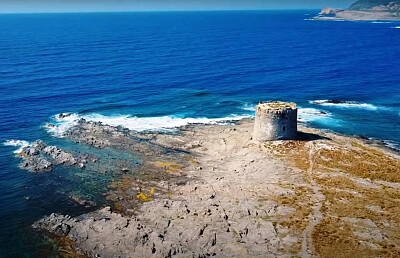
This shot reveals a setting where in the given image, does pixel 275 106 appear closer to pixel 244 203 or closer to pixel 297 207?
pixel 297 207

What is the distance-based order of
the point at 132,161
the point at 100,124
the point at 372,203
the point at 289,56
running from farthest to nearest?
the point at 289,56 → the point at 100,124 → the point at 132,161 → the point at 372,203

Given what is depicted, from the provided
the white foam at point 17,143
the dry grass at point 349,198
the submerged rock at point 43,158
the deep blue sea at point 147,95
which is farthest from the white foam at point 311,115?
the white foam at point 17,143

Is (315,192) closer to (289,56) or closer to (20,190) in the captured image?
(20,190)

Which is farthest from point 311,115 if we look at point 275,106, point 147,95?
point 147,95

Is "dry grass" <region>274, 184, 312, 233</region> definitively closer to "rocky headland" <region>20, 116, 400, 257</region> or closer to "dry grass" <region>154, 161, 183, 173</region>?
"rocky headland" <region>20, 116, 400, 257</region>

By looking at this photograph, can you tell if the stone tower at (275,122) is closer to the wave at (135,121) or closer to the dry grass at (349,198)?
the dry grass at (349,198)

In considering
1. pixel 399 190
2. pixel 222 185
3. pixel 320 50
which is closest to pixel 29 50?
pixel 320 50
